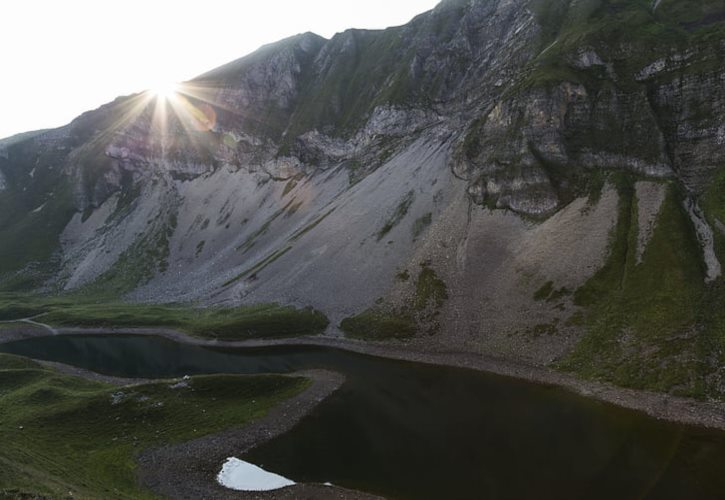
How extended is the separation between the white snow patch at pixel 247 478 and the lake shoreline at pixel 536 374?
34.4 metres

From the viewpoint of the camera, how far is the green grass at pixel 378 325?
272 ft

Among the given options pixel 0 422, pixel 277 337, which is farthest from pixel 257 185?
pixel 0 422

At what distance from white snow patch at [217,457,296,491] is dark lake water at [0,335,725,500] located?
1.14m

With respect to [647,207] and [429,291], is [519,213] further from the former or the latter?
[429,291]

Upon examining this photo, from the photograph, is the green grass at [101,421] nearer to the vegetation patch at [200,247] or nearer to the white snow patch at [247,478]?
the white snow patch at [247,478]

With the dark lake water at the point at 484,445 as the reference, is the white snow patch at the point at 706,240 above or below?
above

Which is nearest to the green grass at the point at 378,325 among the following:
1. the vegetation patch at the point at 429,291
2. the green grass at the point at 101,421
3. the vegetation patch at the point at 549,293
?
the vegetation patch at the point at 429,291

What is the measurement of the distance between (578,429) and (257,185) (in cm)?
15732

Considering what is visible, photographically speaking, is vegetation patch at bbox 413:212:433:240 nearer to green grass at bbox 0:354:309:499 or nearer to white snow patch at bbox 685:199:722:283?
green grass at bbox 0:354:309:499

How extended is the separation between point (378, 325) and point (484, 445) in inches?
1633

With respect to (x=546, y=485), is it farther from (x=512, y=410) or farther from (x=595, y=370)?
(x=595, y=370)

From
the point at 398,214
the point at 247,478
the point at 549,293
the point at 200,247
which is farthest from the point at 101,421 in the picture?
the point at 200,247

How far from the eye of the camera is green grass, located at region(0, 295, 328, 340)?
95875 mm

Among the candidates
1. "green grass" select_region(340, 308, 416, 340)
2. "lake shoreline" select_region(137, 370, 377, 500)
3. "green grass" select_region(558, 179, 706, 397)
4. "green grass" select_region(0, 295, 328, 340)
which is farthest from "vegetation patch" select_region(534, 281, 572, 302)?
"green grass" select_region(0, 295, 328, 340)
